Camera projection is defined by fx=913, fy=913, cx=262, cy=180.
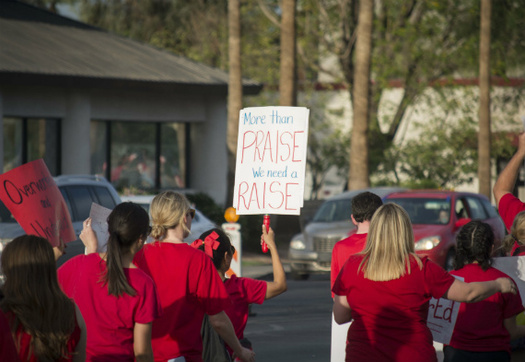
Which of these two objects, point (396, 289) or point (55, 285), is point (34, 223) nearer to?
point (55, 285)

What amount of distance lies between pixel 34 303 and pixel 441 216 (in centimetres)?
1344

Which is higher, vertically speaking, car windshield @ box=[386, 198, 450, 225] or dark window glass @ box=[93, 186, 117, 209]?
dark window glass @ box=[93, 186, 117, 209]

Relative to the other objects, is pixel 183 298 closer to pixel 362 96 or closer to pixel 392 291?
pixel 392 291

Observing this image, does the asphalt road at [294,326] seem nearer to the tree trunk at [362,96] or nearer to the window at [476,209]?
the window at [476,209]

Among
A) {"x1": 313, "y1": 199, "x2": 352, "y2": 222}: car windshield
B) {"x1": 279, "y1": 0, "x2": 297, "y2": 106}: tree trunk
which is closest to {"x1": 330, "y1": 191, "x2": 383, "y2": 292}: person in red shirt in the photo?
{"x1": 313, "y1": 199, "x2": 352, "y2": 222}: car windshield

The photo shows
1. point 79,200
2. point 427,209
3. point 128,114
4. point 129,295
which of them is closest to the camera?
point 129,295

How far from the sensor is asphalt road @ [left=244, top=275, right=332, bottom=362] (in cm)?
1012

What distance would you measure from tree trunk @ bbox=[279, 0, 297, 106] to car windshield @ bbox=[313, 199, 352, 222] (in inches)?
239

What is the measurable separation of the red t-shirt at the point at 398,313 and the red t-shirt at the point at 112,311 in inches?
43.1

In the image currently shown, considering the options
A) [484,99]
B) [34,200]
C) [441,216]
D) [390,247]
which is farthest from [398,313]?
[484,99]

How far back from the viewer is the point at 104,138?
2541cm

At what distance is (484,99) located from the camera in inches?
1122

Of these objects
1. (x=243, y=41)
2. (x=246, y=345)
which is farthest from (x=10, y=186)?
(x=243, y=41)

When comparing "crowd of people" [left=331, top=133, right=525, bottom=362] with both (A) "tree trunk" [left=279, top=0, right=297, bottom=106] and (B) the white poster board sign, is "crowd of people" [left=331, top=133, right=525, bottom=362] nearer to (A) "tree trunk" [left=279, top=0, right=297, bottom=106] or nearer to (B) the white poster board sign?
(B) the white poster board sign
